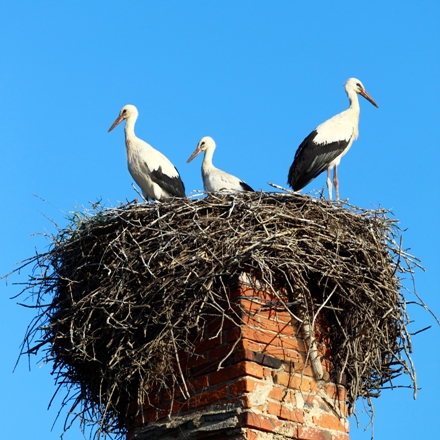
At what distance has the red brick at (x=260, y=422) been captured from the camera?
15.2 feet

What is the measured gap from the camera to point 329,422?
198 inches

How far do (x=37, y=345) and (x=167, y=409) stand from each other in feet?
4.16

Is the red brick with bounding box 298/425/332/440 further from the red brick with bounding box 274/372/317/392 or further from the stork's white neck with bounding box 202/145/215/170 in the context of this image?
the stork's white neck with bounding box 202/145/215/170

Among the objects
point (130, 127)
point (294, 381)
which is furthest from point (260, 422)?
point (130, 127)

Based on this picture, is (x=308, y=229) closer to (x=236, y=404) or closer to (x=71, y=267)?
(x=236, y=404)

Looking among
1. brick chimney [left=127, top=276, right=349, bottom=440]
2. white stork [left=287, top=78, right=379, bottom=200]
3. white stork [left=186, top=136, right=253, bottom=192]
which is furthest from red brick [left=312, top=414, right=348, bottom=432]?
white stork [left=287, top=78, right=379, bottom=200]

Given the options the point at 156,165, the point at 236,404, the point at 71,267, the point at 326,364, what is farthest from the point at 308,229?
the point at 156,165

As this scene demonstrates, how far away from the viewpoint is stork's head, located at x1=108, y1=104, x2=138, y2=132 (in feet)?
31.6

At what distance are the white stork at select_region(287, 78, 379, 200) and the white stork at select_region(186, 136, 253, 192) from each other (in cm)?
59

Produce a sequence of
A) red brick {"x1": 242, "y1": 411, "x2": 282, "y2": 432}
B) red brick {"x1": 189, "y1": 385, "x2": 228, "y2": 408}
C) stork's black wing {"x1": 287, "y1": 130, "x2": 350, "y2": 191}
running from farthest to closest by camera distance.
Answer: stork's black wing {"x1": 287, "y1": 130, "x2": 350, "y2": 191}
red brick {"x1": 189, "y1": 385, "x2": 228, "y2": 408}
red brick {"x1": 242, "y1": 411, "x2": 282, "y2": 432}

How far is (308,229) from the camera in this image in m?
5.58

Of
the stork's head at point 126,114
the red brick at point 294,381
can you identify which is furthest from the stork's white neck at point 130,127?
the red brick at point 294,381

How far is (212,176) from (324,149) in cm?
122

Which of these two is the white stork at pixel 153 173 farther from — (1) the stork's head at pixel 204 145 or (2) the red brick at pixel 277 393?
(2) the red brick at pixel 277 393
